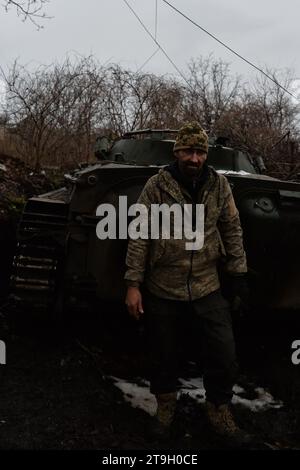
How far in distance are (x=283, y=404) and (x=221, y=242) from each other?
1.27m

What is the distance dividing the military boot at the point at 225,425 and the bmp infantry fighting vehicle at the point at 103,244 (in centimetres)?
120

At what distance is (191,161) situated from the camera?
2.91m

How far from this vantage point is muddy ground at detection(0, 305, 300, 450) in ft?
9.42

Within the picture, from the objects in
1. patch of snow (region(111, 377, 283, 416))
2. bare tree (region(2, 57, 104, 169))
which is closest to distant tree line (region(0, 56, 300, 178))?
bare tree (region(2, 57, 104, 169))

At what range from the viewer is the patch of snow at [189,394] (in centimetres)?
340

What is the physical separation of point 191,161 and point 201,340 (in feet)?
3.47

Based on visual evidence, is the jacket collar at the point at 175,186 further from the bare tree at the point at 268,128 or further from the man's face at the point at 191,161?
the bare tree at the point at 268,128

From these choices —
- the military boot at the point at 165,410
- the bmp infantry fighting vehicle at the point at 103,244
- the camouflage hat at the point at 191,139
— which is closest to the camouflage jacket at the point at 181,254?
the camouflage hat at the point at 191,139

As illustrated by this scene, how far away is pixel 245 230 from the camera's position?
3.88 meters

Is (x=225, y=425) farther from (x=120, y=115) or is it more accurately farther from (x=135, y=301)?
(x=120, y=115)

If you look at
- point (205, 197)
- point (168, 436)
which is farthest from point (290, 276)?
point (168, 436)

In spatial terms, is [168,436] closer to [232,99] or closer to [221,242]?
[221,242]

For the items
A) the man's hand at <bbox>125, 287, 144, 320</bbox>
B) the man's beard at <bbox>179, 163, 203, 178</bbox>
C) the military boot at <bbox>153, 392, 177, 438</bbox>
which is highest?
the man's beard at <bbox>179, 163, 203, 178</bbox>

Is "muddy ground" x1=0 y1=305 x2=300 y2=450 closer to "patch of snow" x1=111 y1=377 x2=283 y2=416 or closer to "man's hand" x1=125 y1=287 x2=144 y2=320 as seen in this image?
"patch of snow" x1=111 y1=377 x2=283 y2=416
